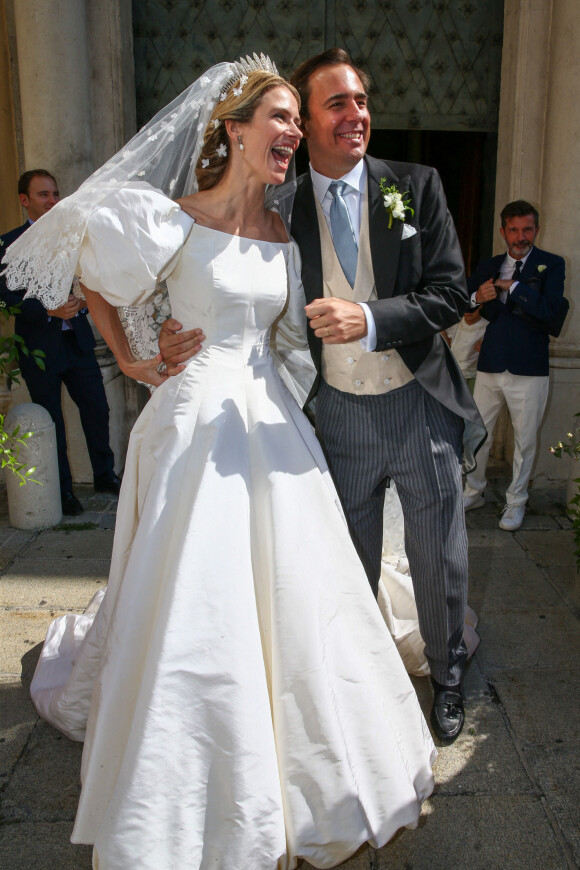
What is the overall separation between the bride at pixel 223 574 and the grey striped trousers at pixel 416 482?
0.23 m

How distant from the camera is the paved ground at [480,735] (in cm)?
227

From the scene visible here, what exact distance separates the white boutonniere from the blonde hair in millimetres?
389

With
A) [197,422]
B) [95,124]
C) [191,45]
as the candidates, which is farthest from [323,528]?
[191,45]

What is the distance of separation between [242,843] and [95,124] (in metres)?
5.10

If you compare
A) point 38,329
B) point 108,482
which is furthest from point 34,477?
point 38,329

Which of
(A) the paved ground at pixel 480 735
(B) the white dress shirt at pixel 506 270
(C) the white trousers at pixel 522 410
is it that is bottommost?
(A) the paved ground at pixel 480 735

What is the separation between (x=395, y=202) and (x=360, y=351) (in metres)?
0.48

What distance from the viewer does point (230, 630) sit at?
6.82 feet

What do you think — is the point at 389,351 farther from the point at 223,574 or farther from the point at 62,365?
the point at 62,365

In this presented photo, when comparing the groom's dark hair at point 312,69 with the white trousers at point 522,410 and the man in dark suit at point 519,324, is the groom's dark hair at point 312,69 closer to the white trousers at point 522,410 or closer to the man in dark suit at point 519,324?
the man in dark suit at point 519,324

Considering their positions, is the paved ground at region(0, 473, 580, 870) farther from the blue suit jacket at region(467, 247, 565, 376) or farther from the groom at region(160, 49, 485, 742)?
the blue suit jacket at region(467, 247, 565, 376)

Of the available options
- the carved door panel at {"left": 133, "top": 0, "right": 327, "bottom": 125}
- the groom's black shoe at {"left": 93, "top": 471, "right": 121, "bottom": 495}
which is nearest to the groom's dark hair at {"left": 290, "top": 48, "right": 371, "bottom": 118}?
the groom's black shoe at {"left": 93, "top": 471, "right": 121, "bottom": 495}

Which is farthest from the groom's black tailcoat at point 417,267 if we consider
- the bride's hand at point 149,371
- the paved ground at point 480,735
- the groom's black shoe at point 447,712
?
the paved ground at point 480,735

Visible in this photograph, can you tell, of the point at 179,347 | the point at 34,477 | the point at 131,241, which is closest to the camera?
the point at 131,241
